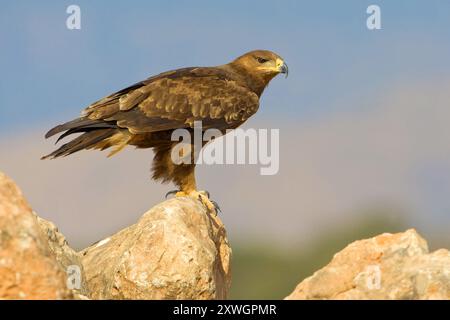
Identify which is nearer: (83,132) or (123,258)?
(123,258)

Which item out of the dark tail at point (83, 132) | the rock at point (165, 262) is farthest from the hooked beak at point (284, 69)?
the rock at point (165, 262)

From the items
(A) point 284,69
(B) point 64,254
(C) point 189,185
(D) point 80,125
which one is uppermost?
(A) point 284,69

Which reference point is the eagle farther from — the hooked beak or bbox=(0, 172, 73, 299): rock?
bbox=(0, 172, 73, 299): rock


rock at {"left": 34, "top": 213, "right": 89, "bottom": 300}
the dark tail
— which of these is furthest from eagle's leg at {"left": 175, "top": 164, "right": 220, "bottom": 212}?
rock at {"left": 34, "top": 213, "right": 89, "bottom": 300}

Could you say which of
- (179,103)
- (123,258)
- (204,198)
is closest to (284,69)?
(179,103)

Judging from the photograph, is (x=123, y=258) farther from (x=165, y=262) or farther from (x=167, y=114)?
(x=167, y=114)

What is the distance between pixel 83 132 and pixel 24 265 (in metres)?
5.46

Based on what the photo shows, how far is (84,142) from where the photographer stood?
40.3 ft

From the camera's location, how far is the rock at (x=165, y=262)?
9.41 m

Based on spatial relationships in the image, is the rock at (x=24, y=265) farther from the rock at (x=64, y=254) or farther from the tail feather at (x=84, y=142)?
the tail feather at (x=84, y=142)

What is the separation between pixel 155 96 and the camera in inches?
521

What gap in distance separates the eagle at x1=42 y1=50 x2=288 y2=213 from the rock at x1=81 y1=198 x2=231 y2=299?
2059 mm

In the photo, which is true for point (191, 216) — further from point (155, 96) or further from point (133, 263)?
point (155, 96)
